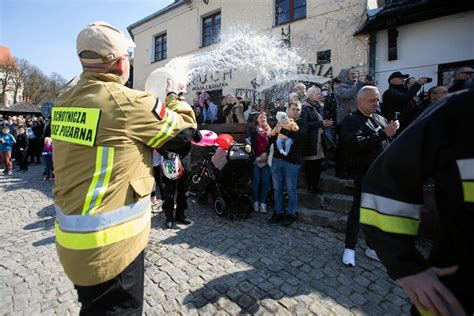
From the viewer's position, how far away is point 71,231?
153cm

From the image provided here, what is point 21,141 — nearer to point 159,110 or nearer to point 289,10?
point 289,10

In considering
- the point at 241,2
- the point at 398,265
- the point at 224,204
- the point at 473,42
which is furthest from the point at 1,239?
the point at 241,2

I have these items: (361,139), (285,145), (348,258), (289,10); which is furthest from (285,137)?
(289,10)

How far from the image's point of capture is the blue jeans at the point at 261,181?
571 cm

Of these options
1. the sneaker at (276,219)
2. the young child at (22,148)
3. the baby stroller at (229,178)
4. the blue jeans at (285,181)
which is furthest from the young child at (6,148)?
the blue jeans at (285,181)

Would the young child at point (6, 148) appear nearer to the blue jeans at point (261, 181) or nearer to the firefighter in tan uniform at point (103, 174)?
the blue jeans at point (261, 181)

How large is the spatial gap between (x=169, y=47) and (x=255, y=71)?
6798mm

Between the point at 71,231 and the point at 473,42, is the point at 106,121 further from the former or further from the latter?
the point at 473,42

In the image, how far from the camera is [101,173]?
150cm

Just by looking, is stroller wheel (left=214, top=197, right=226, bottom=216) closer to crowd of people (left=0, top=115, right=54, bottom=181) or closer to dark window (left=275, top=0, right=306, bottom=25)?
crowd of people (left=0, top=115, right=54, bottom=181)

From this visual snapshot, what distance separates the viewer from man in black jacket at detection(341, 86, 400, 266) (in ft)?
11.2

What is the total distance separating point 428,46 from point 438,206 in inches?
348

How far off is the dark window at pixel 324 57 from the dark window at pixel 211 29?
18.4 ft

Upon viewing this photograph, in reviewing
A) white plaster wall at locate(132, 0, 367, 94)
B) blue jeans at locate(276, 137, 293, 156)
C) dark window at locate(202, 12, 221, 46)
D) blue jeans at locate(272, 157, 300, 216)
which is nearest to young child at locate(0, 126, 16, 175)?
white plaster wall at locate(132, 0, 367, 94)
